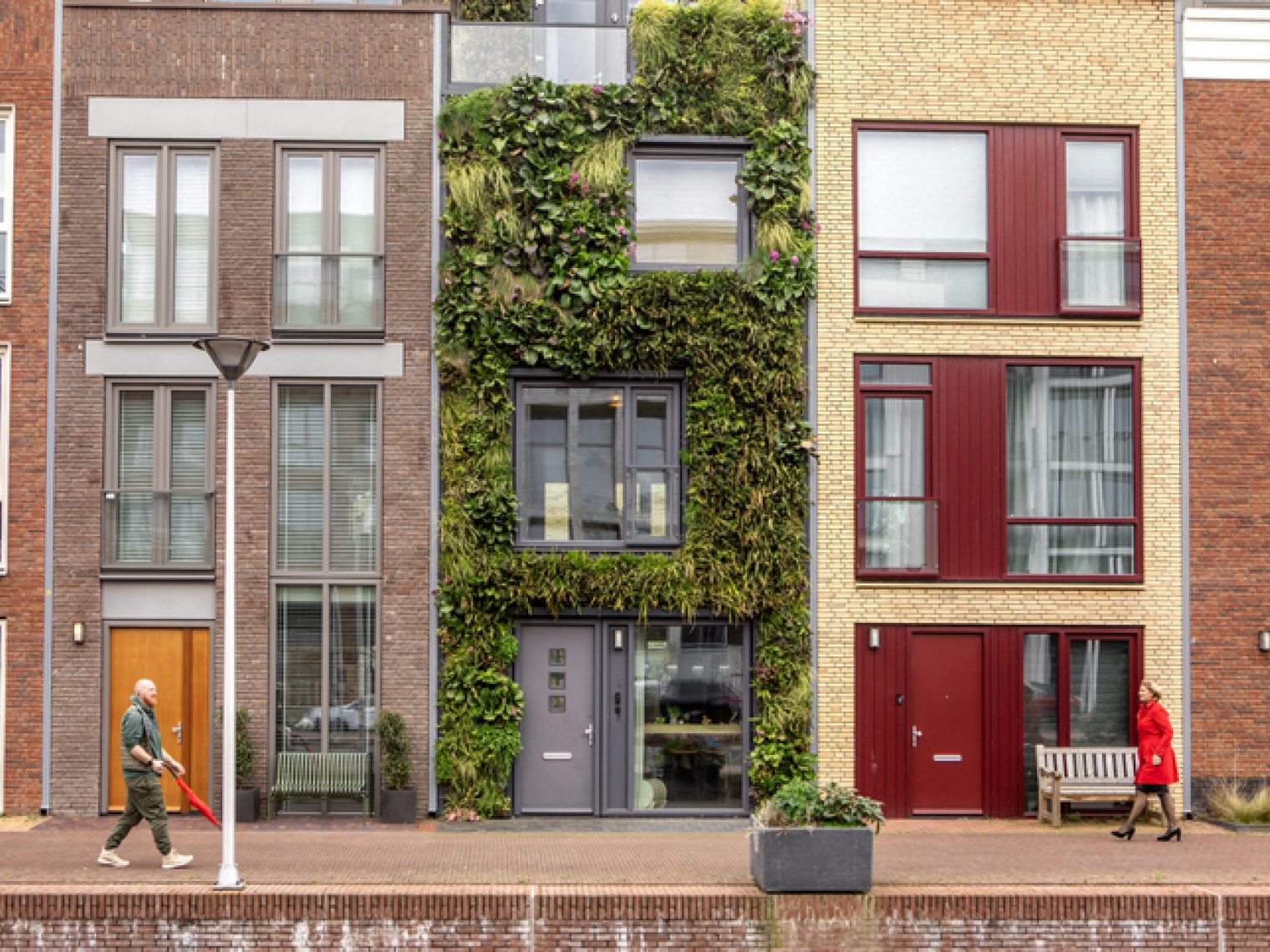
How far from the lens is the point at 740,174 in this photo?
17.3 meters

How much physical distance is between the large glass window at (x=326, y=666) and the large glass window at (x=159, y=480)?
124 centimetres

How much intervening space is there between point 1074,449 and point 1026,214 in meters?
2.94

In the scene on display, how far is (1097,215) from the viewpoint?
58.4 ft

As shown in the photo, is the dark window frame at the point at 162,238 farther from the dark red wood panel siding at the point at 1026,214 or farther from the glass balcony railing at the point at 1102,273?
the glass balcony railing at the point at 1102,273

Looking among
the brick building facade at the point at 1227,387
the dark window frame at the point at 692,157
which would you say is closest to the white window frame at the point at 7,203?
the dark window frame at the point at 692,157

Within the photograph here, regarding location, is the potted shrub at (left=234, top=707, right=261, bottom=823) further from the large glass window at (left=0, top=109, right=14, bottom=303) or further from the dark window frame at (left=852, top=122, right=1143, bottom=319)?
the dark window frame at (left=852, top=122, right=1143, bottom=319)

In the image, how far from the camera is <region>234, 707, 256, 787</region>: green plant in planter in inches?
649

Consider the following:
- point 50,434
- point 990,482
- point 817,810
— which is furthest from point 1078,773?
point 50,434

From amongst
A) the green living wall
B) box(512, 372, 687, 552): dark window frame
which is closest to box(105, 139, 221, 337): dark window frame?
the green living wall

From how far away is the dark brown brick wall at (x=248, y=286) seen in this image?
1678 centimetres

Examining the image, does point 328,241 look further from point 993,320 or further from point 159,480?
point 993,320

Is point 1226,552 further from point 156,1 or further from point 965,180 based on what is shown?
point 156,1

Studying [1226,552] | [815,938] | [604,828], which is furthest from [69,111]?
[1226,552]

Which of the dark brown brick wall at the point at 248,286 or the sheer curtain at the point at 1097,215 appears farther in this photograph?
the sheer curtain at the point at 1097,215
